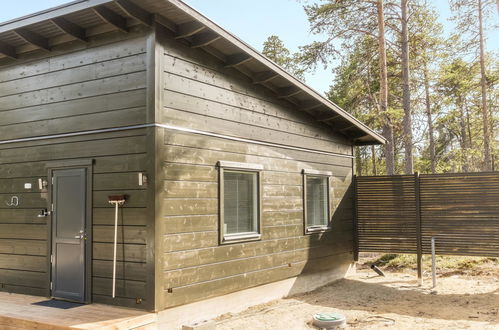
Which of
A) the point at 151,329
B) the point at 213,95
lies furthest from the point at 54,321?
the point at 213,95

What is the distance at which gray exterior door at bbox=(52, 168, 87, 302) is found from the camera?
230 inches

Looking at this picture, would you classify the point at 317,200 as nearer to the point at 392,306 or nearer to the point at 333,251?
the point at 333,251

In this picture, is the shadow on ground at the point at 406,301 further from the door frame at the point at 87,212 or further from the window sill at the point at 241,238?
the door frame at the point at 87,212

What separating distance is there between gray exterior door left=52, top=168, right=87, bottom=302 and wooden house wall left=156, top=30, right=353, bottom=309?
3.95 feet

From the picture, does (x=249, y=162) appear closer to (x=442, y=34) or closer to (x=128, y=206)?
(x=128, y=206)

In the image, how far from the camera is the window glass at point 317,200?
29.0ft

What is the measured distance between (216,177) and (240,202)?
0.73m

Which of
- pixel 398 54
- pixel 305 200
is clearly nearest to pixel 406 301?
pixel 305 200

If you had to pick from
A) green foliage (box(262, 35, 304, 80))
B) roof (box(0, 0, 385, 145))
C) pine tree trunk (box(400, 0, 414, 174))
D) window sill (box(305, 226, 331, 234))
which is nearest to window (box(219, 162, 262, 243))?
roof (box(0, 0, 385, 145))

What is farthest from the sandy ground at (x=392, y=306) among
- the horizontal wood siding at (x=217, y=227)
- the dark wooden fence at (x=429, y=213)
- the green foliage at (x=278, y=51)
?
the green foliage at (x=278, y=51)

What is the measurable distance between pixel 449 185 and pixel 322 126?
2.73 m

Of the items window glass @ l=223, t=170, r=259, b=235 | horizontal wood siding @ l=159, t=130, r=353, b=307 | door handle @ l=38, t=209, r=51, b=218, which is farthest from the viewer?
window glass @ l=223, t=170, r=259, b=235

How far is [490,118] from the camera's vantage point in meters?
18.8

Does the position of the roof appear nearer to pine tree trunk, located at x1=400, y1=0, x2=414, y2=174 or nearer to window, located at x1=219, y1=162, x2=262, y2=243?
window, located at x1=219, y1=162, x2=262, y2=243
